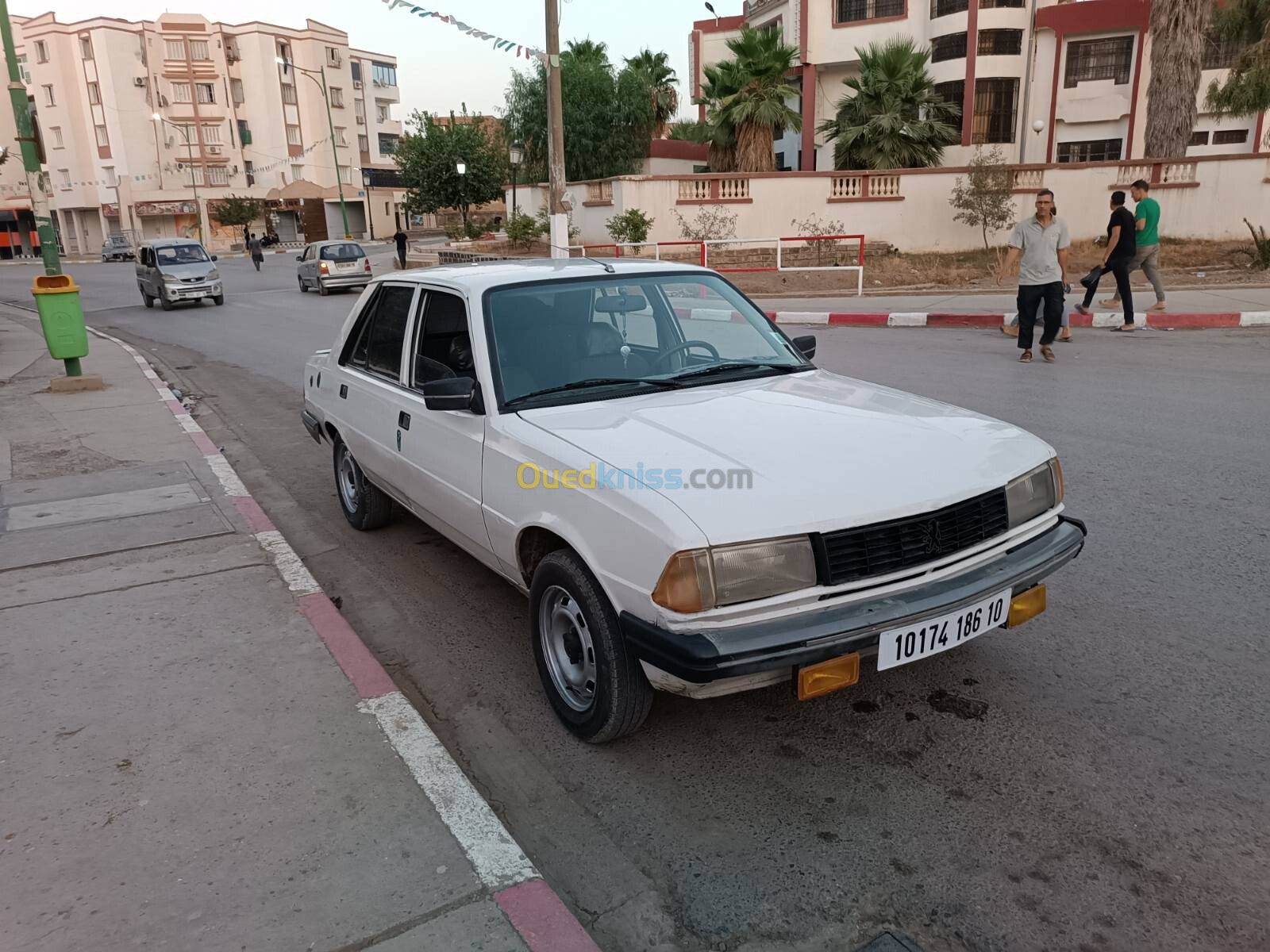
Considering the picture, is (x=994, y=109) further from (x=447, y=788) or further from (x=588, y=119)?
(x=447, y=788)

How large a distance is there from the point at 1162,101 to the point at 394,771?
88.8ft

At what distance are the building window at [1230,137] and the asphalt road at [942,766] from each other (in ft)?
116

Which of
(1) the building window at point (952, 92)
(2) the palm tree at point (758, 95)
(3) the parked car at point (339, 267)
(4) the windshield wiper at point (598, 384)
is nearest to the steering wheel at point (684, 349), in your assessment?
(4) the windshield wiper at point (598, 384)

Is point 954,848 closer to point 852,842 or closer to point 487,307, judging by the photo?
point 852,842

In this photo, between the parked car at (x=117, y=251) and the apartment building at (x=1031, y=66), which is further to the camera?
the parked car at (x=117, y=251)

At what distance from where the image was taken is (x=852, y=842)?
280cm

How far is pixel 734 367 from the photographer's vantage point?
13.8ft

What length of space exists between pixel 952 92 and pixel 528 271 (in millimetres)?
33812

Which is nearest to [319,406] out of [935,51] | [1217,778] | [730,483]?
[730,483]

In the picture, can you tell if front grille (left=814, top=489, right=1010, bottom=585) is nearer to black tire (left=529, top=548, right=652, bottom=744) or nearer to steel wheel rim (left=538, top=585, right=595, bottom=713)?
black tire (left=529, top=548, right=652, bottom=744)

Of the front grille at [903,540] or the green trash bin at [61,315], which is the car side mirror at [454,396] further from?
the green trash bin at [61,315]

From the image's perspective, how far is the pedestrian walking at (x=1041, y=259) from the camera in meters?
9.85

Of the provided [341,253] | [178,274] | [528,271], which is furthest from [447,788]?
[341,253]

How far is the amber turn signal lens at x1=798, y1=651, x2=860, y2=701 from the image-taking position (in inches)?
110
